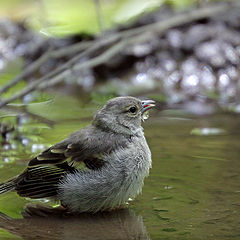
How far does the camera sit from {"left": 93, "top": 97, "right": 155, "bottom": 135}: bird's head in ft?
19.2

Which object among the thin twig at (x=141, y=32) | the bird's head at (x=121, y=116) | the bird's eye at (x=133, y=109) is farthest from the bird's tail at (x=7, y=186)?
the thin twig at (x=141, y=32)

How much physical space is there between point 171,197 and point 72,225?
3.28ft

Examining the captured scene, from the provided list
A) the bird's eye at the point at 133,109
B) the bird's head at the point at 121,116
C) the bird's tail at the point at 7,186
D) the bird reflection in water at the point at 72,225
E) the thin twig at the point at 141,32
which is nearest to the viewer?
the bird reflection in water at the point at 72,225

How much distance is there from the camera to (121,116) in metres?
5.97

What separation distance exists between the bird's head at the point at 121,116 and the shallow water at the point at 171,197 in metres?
0.61

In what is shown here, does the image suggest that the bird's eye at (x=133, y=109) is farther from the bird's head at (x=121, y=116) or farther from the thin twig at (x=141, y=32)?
the thin twig at (x=141, y=32)

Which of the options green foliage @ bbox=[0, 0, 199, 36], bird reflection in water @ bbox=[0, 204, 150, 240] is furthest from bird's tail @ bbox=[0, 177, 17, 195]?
green foliage @ bbox=[0, 0, 199, 36]

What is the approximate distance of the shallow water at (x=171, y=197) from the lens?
4988mm

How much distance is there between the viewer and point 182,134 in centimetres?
780

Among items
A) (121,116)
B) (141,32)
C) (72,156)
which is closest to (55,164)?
(72,156)

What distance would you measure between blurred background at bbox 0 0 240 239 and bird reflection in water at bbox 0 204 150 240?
0.07 ft

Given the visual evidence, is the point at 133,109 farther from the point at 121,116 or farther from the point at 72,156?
the point at 72,156

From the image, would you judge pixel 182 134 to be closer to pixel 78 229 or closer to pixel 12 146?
pixel 12 146

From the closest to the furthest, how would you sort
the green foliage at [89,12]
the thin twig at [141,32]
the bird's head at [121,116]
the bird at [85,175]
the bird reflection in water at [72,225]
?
the bird reflection in water at [72,225] < the bird at [85,175] < the bird's head at [121,116] < the thin twig at [141,32] < the green foliage at [89,12]
